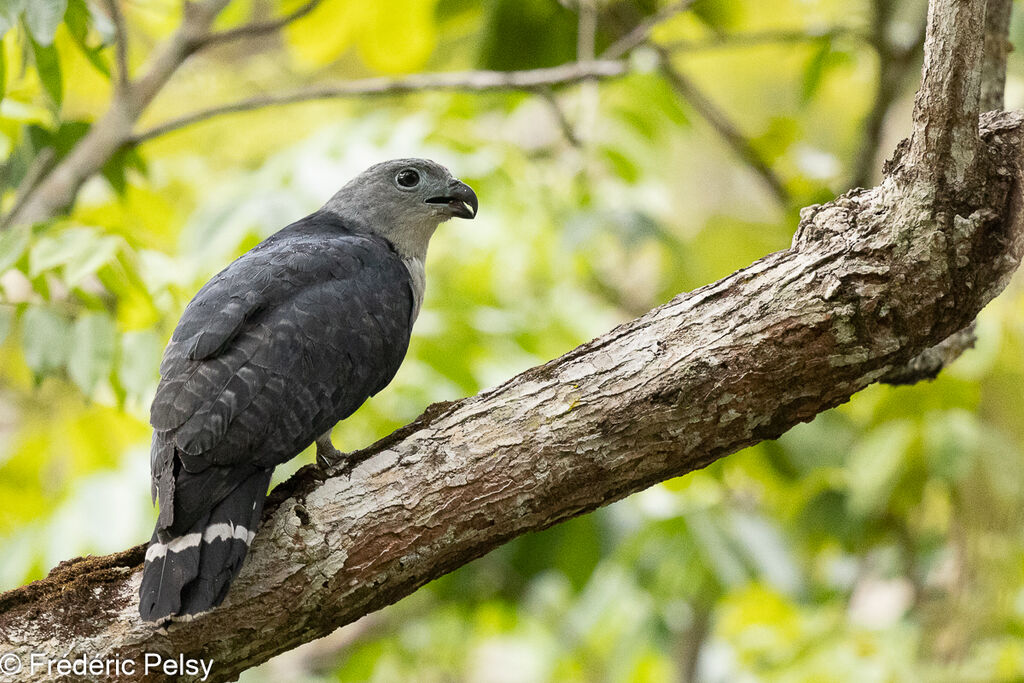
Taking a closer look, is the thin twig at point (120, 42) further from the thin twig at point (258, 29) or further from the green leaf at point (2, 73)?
the green leaf at point (2, 73)

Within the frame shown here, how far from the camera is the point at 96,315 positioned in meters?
4.03

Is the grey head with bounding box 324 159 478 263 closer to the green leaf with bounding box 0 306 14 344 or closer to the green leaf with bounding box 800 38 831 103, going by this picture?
the green leaf with bounding box 0 306 14 344

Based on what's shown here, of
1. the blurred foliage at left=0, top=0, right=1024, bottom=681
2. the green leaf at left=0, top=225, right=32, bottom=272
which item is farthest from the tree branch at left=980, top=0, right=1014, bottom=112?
the green leaf at left=0, top=225, right=32, bottom=272

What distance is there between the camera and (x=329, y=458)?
3.49 meters

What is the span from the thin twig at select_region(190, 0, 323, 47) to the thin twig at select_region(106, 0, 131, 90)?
1.69ft

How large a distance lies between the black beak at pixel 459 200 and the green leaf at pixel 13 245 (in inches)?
66.5

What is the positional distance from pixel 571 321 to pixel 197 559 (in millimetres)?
4724

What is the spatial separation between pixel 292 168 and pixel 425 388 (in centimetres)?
147

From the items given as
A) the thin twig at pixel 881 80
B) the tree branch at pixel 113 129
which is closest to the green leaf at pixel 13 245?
the tree branch at pixel 113 129

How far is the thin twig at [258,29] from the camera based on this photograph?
5.20m

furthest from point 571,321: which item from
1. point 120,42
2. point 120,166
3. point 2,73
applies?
point 2,73

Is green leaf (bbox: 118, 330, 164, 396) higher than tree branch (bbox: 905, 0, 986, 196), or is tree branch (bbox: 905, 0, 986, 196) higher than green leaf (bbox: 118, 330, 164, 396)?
green leaf (bbox: 118, 330, 164, 396)

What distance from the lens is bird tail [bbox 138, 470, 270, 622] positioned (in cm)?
278

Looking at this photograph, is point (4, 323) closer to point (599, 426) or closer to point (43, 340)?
point (43, 340)
